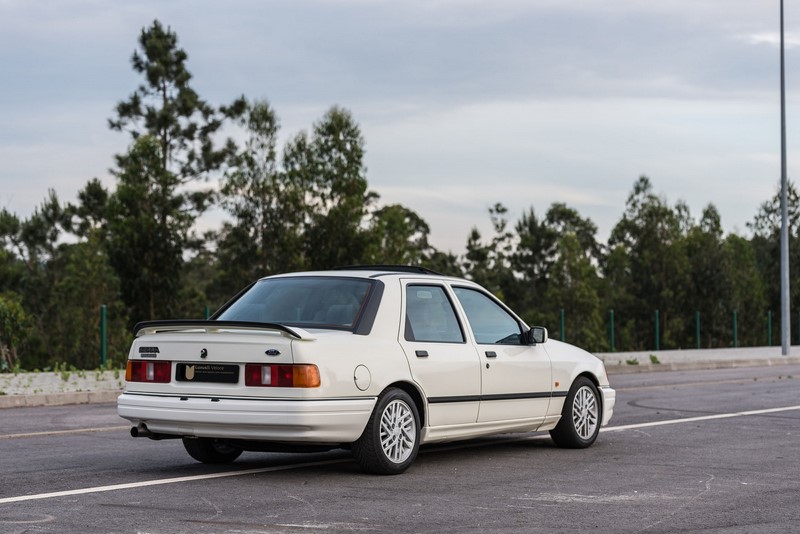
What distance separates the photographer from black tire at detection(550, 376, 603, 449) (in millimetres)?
10258

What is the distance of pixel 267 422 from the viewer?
25.6ft

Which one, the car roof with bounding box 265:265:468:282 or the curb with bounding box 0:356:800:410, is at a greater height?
the car roof with bounding box 265:265:468:282

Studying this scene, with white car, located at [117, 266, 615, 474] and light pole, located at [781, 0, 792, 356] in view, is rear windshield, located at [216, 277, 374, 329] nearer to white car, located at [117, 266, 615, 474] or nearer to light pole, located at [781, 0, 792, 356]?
white car, located at [117, 266, 615, 474]

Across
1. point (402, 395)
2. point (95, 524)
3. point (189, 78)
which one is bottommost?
point (95, 524)

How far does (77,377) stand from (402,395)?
14.2 m

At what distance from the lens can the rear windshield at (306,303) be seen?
8.64m

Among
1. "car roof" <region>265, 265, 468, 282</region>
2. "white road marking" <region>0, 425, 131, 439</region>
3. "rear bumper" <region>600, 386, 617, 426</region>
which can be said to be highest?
"car roof" <region>265, 265, 468, 282</region>

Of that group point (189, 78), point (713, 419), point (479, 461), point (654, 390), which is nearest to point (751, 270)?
point (189, 78)

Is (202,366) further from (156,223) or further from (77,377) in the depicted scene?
(156,223)

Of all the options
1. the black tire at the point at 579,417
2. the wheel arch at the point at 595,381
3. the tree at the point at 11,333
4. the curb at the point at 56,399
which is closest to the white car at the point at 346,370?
the black tire at the point at 579,417

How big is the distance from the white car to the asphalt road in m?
0.33

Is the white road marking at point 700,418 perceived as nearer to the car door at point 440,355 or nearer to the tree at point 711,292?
the car door at point 440,355

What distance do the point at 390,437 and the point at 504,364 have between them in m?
1.55

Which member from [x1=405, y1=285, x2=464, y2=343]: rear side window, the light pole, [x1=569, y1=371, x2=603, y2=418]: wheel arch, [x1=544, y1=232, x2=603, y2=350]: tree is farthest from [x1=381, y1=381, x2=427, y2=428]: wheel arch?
[x1=544, y1=232, x2=603, y2=350]: tree
